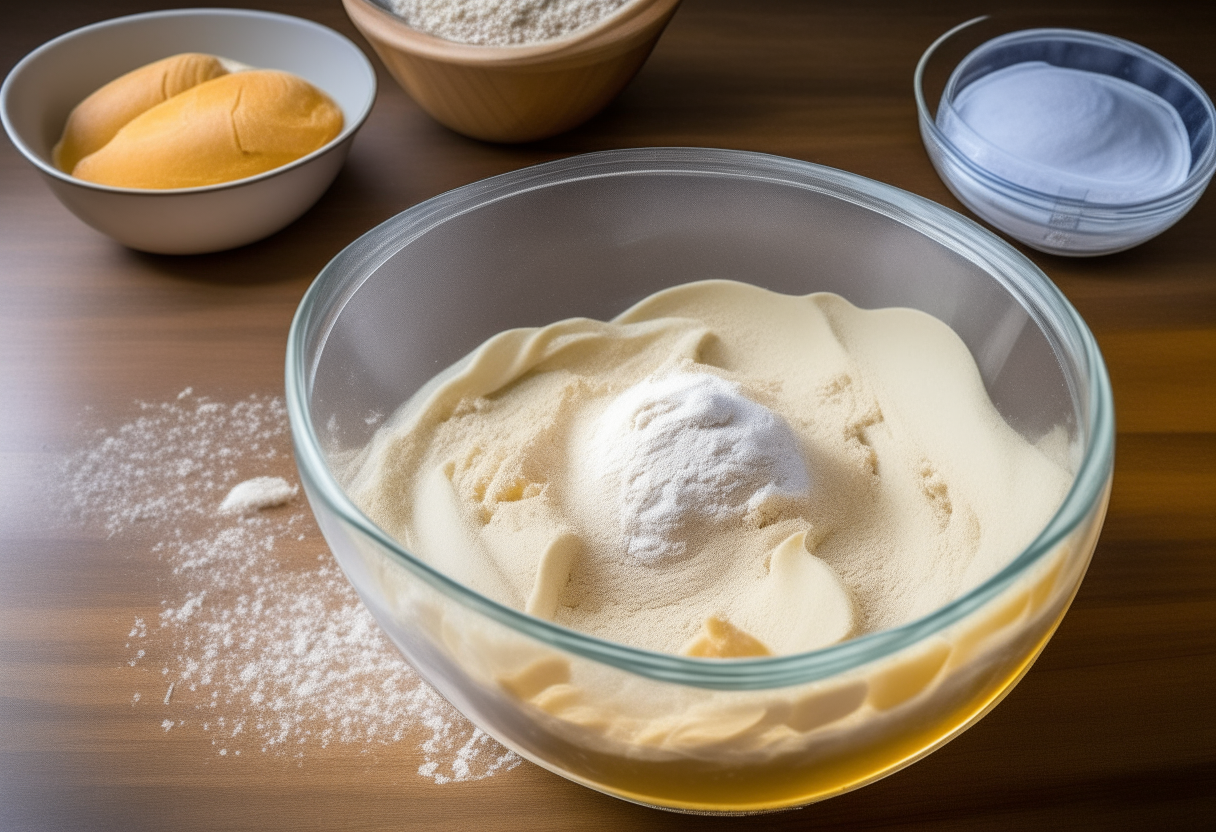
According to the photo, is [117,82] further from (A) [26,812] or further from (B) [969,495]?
(B) [969,495]

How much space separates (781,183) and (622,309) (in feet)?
0.45

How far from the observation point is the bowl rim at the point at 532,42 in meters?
0.84

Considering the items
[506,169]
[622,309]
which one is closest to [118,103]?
[506,169]

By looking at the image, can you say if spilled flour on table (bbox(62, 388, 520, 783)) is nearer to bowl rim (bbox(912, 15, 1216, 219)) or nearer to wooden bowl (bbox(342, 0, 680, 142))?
wooden bowl (bbox(342, 0, 680, 142))

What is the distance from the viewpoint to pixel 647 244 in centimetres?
71

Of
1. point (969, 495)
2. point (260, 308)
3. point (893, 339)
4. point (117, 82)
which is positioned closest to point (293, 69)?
point (117, 82)

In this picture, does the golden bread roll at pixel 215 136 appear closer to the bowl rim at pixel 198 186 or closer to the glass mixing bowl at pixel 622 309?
the bowl rim at pixel 198 186

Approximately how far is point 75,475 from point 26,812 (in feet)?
0.78

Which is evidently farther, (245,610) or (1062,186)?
(1062,186)

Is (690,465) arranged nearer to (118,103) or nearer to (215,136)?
(215,136)

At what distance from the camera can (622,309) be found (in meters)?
0.72

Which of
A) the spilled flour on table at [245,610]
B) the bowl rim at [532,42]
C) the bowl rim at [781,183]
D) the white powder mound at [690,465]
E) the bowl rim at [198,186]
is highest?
the bowl rim at [532,42]

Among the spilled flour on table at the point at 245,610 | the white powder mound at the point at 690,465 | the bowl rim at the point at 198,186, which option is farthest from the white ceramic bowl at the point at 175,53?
the white powder mound at the point at 690,465

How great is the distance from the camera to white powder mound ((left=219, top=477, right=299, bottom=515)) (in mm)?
671
